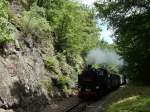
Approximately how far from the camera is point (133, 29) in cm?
3055

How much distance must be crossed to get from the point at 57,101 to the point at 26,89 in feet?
15.5

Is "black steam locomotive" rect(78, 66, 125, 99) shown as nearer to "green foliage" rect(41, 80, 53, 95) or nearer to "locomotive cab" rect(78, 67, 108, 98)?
"locomotive cab" rect(78, 67, 108, 98)

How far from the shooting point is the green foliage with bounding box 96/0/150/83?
30.4m

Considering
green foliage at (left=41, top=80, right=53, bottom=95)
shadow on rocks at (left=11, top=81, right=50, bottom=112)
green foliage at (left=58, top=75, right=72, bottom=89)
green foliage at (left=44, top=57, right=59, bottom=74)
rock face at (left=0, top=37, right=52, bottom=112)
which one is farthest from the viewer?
green foliage at (left=44, top=57, right=59, bottom=74)

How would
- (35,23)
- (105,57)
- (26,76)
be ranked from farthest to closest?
(105,57) < (35,23) < (26,76)

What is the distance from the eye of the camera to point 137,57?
33.3 m

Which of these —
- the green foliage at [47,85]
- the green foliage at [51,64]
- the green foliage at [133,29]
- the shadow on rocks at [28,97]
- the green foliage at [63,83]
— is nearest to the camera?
the shadow on rocks at [28,97]

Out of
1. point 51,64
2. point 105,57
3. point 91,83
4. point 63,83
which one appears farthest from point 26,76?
point 105,57

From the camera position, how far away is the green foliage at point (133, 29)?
3042 centimetres

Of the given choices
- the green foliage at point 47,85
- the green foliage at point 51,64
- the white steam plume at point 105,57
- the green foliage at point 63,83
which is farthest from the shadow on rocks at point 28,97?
the white steam plume at point 105,57

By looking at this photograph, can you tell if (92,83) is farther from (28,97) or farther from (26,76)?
(28,97)

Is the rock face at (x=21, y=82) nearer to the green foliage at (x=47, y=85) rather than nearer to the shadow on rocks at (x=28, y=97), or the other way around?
the shadow on rocks at (x=28, y=97)

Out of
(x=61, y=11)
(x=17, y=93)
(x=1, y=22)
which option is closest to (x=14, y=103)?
(x=17, y=93)

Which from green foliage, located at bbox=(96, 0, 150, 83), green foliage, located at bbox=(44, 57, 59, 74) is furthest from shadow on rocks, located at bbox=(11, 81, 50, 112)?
green foliage, located at bbox=(96, 0, 150, 83)
